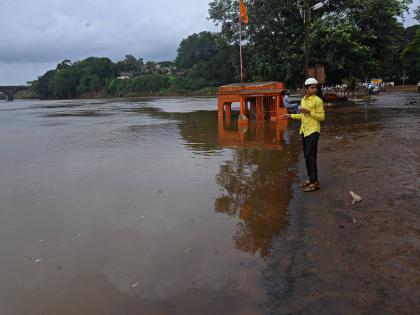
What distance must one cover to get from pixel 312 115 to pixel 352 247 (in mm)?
2622

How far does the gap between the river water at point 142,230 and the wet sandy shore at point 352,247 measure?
11.5 inches

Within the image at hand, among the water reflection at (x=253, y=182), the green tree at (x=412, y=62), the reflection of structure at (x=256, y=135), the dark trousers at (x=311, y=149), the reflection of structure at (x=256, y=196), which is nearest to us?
the reflection of structure at (x=256, y=196)

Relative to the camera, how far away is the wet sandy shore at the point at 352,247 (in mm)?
3436

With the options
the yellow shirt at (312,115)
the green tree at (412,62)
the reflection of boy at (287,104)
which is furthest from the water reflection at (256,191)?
the green tree at (412,62)

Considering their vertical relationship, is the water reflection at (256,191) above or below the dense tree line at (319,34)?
below

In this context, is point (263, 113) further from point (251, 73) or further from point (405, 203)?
point (405, 203)

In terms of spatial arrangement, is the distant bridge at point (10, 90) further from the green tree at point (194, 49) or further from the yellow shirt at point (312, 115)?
the yellow shirt at point (312, 115)

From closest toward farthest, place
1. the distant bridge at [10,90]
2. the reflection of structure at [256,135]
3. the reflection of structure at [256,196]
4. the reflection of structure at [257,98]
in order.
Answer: the reflection of structure at [256,196] → the reflection of structure at [256,135] → the reflection of structure at [257,98] → the distant bridge at [10,90]

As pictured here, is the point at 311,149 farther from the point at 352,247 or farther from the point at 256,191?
the point at 352,247

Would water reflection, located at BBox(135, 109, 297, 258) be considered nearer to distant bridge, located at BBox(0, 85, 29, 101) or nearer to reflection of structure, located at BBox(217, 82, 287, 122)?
reflection of structure, located at BBox(217, 82, 287, 122)

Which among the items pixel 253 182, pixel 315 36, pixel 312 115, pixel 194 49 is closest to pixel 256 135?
pixel 253 182

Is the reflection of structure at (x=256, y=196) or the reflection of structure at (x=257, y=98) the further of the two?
the reflection of structure at (x=257, y=98)

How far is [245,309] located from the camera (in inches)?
135

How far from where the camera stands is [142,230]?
544cm
